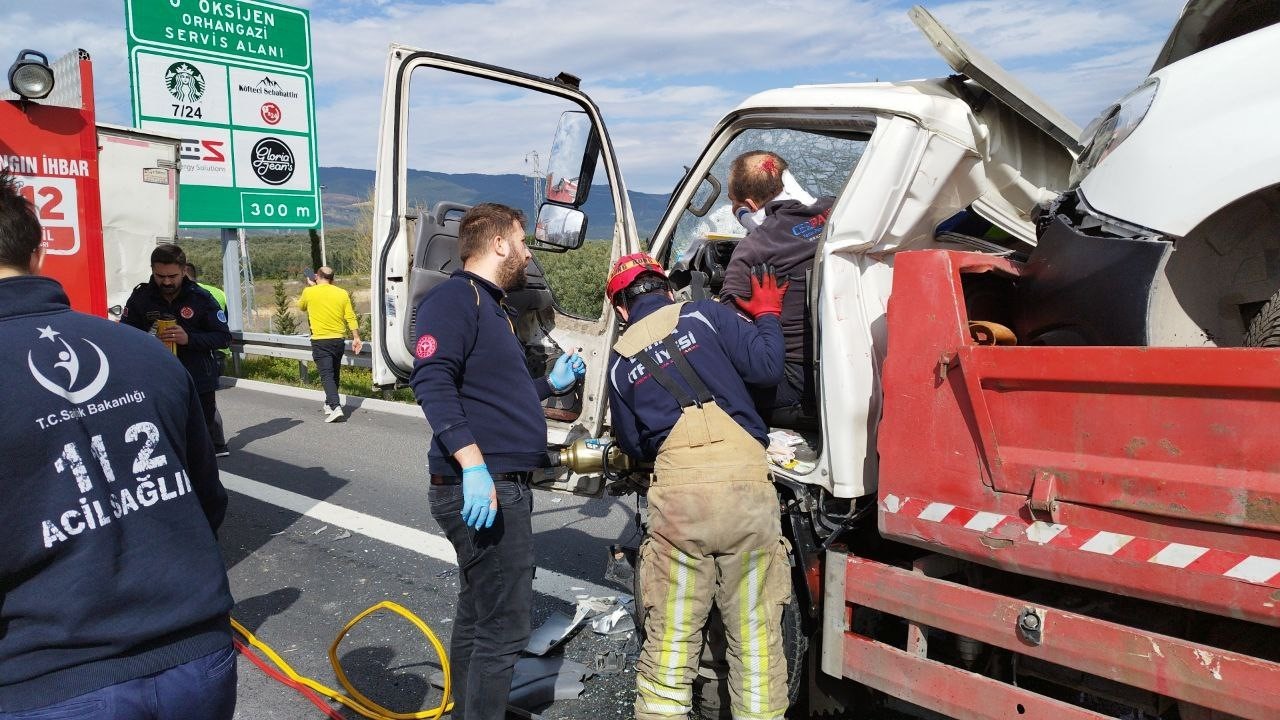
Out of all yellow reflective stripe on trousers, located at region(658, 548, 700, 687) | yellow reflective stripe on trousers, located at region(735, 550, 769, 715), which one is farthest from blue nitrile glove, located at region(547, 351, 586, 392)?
yellow reflective stripe on trousers, located at region(735, 550, 769, 715)

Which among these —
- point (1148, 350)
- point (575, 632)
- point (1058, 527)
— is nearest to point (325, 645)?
point (575, 632)

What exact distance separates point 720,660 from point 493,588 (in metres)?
0.86

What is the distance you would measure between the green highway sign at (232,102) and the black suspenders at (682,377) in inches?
437

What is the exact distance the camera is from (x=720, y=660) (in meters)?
3.19

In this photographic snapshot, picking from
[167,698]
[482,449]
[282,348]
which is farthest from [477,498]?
[282,348]

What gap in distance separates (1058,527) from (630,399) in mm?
1418

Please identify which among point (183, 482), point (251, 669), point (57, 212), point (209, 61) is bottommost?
point (251, 669)

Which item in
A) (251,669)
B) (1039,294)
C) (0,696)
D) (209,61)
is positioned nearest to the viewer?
(0,696)

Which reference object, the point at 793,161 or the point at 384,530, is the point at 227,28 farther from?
the point at 793,161

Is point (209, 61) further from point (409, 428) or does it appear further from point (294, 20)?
point (409, 428)

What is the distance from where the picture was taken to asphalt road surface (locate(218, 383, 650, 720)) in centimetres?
383

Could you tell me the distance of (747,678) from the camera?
114 inches

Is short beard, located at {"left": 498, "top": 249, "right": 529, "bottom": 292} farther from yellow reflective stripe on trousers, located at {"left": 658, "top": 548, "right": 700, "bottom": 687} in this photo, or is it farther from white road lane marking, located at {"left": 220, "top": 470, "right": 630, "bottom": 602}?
white road lane marking, located at {"left": 220, "top": 470, "right": 630, "bottom": 602}

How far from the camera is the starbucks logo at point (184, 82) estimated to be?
472 inches
